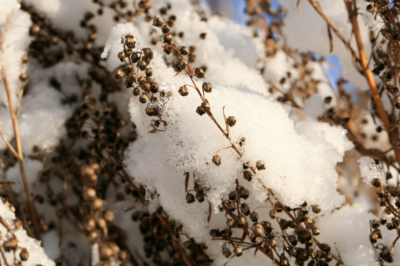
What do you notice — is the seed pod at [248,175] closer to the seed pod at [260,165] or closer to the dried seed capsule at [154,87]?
the seed pod at [260,165]

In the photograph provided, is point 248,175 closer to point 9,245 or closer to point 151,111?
point 151,111

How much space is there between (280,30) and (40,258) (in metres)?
0.85

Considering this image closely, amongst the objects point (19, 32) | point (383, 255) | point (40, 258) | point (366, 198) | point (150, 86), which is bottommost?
point (40, 258)

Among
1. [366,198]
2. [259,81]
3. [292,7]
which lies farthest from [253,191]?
[366,198]

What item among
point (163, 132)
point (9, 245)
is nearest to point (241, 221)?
point (163, 132)

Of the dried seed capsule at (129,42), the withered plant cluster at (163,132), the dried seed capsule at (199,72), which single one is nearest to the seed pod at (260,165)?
Answer: the withered plant cluster at (163,132)

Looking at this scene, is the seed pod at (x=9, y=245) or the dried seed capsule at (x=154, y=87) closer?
the seed pod at (x=9, y=245)

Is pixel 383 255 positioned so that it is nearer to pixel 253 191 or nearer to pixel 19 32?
pixel 253 191

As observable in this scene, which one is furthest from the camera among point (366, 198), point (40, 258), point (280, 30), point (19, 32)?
point (366, 198)

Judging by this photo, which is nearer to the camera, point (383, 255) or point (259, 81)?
point (383, 255)

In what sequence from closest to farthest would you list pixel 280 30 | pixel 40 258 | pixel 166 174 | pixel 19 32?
pixel 40 258 → pixel 166 174 → pixel 19 32 → pixel 280 30

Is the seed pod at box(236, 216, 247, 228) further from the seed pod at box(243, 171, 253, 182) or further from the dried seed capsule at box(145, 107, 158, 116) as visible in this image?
the dried seed capsule at box(145, 107, 158, 116)

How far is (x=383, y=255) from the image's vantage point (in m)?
0.54

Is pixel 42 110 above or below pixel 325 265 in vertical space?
below
